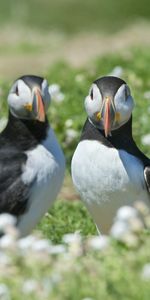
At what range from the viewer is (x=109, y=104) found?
7.05m

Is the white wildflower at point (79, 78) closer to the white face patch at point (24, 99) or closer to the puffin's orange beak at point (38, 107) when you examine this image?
the white face patch at point (24, 99)

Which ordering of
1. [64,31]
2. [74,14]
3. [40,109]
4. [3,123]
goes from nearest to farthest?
1. [40,109]
2. [3,123]
3. [64,31]
4. [74,14]

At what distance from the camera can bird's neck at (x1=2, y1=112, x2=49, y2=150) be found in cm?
721

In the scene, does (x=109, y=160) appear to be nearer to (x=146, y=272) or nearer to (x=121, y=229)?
(x=121, y=229)

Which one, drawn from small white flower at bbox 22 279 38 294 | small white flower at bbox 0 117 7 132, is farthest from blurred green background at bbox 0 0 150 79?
small white flower at bbox 22 279 38 294

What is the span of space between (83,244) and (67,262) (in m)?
1.51

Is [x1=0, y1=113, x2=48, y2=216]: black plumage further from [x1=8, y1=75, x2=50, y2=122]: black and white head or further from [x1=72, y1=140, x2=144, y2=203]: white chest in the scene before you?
[x1=72, y1=140, x2=144, y2=203]: white chest

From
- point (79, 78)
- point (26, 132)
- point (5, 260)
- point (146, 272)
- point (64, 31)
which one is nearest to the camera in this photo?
point (146, 272)

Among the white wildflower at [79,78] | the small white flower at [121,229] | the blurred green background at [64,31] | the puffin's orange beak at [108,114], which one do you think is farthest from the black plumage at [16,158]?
the blurred green background at [64,31]

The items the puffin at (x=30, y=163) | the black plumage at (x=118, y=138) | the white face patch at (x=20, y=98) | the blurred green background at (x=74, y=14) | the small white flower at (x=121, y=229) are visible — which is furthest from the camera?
the blurred green background at (x=74, y=14)

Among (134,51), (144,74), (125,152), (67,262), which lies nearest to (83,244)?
(125,152)

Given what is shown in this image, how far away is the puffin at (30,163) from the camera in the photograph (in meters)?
6.98

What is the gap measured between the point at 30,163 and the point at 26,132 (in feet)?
0.99

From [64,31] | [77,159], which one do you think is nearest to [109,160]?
[77,159]
